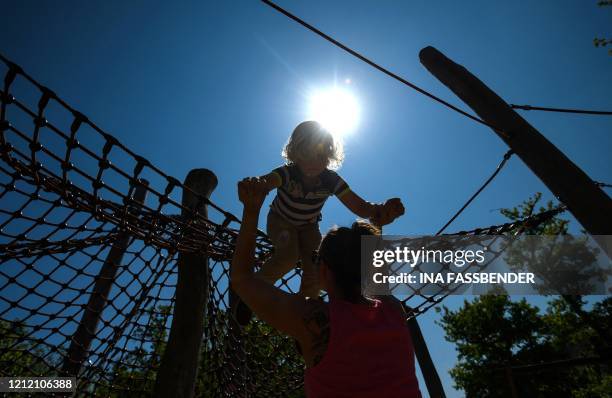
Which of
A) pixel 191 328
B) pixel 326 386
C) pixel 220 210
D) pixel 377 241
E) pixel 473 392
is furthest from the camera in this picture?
pixel 473 392

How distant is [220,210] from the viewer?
239 centimetres

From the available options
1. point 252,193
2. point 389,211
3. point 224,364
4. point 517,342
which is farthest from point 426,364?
point 517,342

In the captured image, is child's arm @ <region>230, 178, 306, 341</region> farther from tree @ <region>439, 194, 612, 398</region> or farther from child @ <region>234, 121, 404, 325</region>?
tree @ <region>439, 194, 612, 398</region>

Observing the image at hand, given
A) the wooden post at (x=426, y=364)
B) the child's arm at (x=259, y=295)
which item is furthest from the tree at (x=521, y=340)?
the child's arm at (x=259, y=295)

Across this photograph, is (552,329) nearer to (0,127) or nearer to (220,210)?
(220,210)

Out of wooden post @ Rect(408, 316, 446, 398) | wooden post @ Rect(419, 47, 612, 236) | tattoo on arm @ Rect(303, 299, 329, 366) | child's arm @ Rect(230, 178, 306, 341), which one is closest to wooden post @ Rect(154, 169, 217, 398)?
child's arm @ Rect(230, 178, 306, 341)

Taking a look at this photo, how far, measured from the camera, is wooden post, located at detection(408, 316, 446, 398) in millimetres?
3383

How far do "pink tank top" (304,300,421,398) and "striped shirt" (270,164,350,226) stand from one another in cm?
140

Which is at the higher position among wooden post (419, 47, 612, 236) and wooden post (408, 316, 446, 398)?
wooden post (419, 47, 612, 236)

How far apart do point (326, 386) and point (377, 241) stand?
1.85 ft

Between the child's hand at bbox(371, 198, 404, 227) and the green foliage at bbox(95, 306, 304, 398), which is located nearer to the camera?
the child's hand at bbox(371, 198, 404, 227)

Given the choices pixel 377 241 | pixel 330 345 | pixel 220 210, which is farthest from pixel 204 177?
pixel 330 345

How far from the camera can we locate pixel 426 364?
3572mm

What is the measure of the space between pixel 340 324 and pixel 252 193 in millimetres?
526
